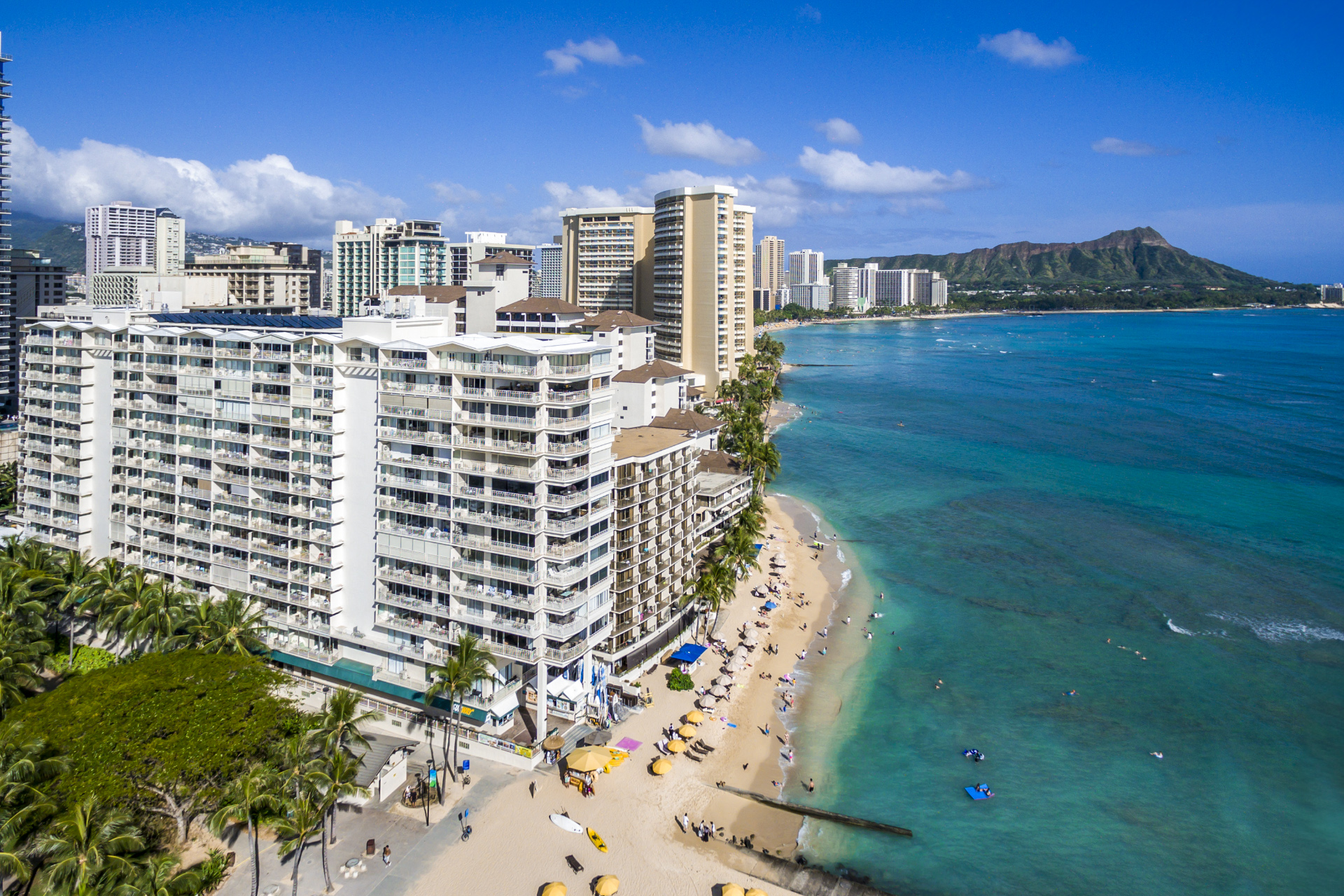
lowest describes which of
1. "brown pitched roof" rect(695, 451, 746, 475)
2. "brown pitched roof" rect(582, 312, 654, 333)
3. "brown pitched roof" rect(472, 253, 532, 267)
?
"brown pitched roof" rect(695, 451, 746, 475)

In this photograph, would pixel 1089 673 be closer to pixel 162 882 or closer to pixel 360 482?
pixel 360 482

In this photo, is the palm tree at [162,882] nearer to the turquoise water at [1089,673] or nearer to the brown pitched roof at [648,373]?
the turquoise water at [1089,673]

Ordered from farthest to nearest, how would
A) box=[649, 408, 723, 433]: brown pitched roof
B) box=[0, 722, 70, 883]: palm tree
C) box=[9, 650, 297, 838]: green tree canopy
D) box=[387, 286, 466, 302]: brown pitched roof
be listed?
box=[387, 286, 466, 302]: brown pitched roof, box=[649, 408, 723, 433]: brown pitched roof, box=[9, 650, 297, 838]: green tree canopy, box=[0, 722, 70, 883]: palm tree

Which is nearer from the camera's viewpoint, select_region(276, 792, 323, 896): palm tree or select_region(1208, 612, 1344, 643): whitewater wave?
select_region(276, 792, 323, 896): palm tree

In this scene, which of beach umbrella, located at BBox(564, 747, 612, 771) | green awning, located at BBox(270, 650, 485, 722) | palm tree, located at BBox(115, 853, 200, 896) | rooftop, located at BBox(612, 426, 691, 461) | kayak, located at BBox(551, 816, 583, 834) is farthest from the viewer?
rooftop, located at BBox(612, 426, 691, 461)

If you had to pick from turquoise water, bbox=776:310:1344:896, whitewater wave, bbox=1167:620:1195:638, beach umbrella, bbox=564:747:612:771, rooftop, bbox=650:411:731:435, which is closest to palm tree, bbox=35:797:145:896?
beach umbrella, bbox=564:747:612:771

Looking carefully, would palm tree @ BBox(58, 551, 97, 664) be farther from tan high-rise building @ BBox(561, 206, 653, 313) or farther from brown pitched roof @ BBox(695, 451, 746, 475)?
tan high-rise building @ BBox(561, 206, 653, 313)
